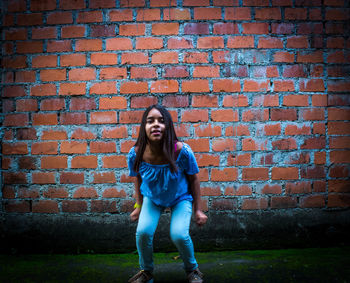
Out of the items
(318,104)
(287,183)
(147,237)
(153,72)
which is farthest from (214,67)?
(147,237)

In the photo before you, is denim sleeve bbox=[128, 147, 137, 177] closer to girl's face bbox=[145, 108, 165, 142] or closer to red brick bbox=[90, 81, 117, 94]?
girl's face bbox=[145, 108, 165, 142]

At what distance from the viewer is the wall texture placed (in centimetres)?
241

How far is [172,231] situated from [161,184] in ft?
1.09

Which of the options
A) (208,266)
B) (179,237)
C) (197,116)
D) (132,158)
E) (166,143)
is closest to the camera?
(179,237)

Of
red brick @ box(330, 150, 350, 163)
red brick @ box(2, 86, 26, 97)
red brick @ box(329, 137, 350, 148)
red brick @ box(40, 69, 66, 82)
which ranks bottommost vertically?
red brick @ box(330, 150, 350, 163)

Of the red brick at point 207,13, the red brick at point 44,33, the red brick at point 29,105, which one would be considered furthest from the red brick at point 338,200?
the red brick at point 44,33

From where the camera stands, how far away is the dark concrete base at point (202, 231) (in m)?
2.42

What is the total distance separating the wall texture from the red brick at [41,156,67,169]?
3.0 inches

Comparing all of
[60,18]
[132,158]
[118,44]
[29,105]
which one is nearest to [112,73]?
[118,44]

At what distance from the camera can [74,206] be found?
8.01 ft

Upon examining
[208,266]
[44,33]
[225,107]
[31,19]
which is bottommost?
[208,266]

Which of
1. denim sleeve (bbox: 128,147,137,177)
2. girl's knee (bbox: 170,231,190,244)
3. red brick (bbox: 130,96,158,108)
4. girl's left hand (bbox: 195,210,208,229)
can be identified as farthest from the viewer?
red brick (bbox: 130,96,158,108)

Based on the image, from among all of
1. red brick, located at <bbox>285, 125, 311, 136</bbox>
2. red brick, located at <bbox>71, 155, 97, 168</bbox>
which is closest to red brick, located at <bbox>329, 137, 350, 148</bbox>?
red brick, located at <bbox>285, 125, 311, 136</bbox>

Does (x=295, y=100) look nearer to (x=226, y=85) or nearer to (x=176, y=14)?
(x=226, y=85)
